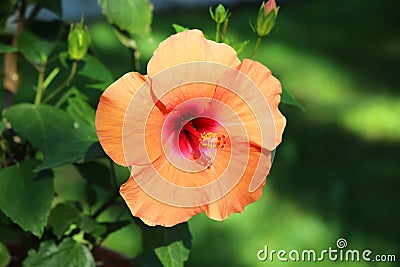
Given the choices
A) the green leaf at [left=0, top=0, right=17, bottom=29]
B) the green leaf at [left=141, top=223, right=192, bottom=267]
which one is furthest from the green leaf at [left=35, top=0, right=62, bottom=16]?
the green leaf at [left=141, top=223, right=192, bottom=267]

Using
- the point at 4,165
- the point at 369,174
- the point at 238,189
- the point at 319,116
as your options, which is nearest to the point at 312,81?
the point at 319,116

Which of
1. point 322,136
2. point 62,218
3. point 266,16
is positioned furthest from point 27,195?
point 322,136

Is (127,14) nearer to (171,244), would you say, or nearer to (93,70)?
(93,70)

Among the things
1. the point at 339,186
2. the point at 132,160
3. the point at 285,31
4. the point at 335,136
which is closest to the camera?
the point at 132,160

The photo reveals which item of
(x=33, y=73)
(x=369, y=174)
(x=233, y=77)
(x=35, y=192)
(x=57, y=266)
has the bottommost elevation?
(x=369, y=174)

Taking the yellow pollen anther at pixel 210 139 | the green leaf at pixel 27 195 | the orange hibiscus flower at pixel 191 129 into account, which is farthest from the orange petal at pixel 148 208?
the green leaf at pixel 27 195

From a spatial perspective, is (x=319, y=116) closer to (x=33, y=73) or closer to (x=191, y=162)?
(x=33, y=73)

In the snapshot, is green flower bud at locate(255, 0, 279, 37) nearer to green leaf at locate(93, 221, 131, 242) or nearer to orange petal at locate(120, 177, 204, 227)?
orange petal at locate(120, 177, 204, 227)
